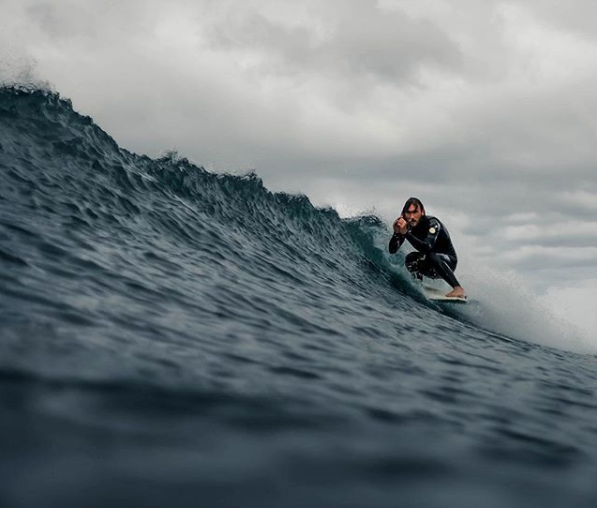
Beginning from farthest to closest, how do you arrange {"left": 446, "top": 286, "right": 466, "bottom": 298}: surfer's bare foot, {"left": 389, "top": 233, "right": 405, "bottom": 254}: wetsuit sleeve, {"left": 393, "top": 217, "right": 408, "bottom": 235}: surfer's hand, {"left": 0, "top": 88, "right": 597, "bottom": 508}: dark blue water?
{"left": 389, "top": 233, "right": 405, "bottom": 254}: wetsuit sleeve < {"left": 446, "top": 286, "right": 466, "bottom": 298}: surfer's bare foot < {"left": 393, "top": 217, "right": 408, "bottom": 235}: surfer's hand < {"left": 0, "top": 88, "right": 597, "bottom": 508}: dark blue water

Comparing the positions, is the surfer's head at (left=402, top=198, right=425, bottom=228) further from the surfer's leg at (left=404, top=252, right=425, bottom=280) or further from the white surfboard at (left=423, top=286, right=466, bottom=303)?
the white surfboard at (left=423, top=286, right=466, bottom=303)

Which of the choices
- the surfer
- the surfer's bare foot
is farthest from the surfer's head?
the surfer's bare foot

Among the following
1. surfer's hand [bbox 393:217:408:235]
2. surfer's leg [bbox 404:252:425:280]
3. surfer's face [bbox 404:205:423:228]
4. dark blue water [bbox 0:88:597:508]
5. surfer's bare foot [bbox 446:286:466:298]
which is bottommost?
dark blue water [bbox 0:88:597:508]

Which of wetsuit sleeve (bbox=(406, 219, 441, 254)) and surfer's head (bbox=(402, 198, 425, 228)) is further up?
A: surfer's head (bbox=(402, 198, 425, 228))

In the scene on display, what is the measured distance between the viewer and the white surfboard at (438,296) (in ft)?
41.0

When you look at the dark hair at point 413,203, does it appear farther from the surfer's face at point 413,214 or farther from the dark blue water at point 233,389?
the dark blue water at point 233,389

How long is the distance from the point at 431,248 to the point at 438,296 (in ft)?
3.68

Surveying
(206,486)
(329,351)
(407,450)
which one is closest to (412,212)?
(329,351)

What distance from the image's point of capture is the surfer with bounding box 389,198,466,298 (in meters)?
12.4

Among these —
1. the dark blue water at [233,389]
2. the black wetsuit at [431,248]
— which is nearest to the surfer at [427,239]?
the black wetsuit at [431,248]

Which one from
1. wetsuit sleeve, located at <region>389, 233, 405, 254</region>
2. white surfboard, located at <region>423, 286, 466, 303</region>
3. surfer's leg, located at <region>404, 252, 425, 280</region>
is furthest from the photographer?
surfer's leg, located at <region>404, 252, 425, 280</region>

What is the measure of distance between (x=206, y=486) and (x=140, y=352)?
1781 mm

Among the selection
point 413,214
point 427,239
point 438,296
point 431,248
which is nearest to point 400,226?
point 413,214

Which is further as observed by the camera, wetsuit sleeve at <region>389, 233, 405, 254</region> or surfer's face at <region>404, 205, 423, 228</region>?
wetsuit sleeve at <region>389, 233, 405, 254</region>
